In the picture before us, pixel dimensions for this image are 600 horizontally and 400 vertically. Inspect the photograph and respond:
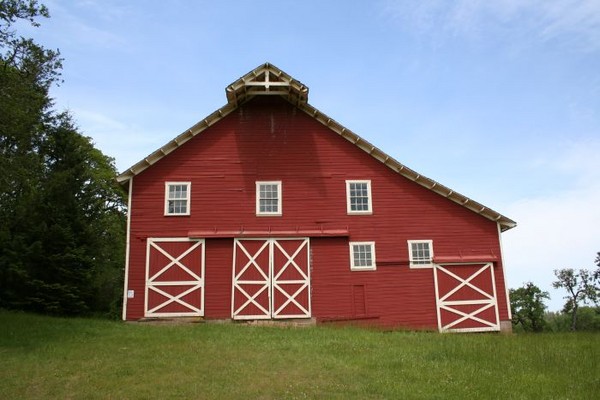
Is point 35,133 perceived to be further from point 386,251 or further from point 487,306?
point 487,306

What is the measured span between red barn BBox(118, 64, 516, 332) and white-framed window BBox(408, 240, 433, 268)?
0.04 meters

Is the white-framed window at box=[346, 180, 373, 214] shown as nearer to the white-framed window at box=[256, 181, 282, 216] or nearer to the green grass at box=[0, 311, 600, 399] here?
the white-framed window at box=[256, 181, 282, 216]

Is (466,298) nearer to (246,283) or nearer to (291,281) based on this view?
(291,281)

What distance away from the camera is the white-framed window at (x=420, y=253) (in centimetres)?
2152

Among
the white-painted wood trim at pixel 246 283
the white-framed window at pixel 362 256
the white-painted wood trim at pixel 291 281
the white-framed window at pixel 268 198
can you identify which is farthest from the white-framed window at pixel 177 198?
the white-framed window at pixel 362 256

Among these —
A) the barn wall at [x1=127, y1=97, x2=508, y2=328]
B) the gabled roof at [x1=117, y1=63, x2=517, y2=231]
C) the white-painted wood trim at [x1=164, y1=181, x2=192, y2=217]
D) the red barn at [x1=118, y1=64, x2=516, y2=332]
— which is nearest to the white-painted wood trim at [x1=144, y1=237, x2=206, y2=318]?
the red barn at [x1=118, y1=64, x2=516, y2=332]

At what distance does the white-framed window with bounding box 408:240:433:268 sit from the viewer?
70.6ft

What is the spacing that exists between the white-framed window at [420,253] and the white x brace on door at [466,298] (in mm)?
448

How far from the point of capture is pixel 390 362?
41.6 feet

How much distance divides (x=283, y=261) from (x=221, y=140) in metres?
5.64

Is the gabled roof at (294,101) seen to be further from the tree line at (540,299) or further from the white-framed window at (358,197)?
the tree line at (540,299)

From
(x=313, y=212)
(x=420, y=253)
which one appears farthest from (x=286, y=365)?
(x=420, y=253)

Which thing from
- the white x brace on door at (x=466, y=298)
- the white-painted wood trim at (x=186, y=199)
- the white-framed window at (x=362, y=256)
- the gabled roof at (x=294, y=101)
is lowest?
the white x brace on door at (x=466, y=298)

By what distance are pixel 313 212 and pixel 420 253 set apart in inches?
181
